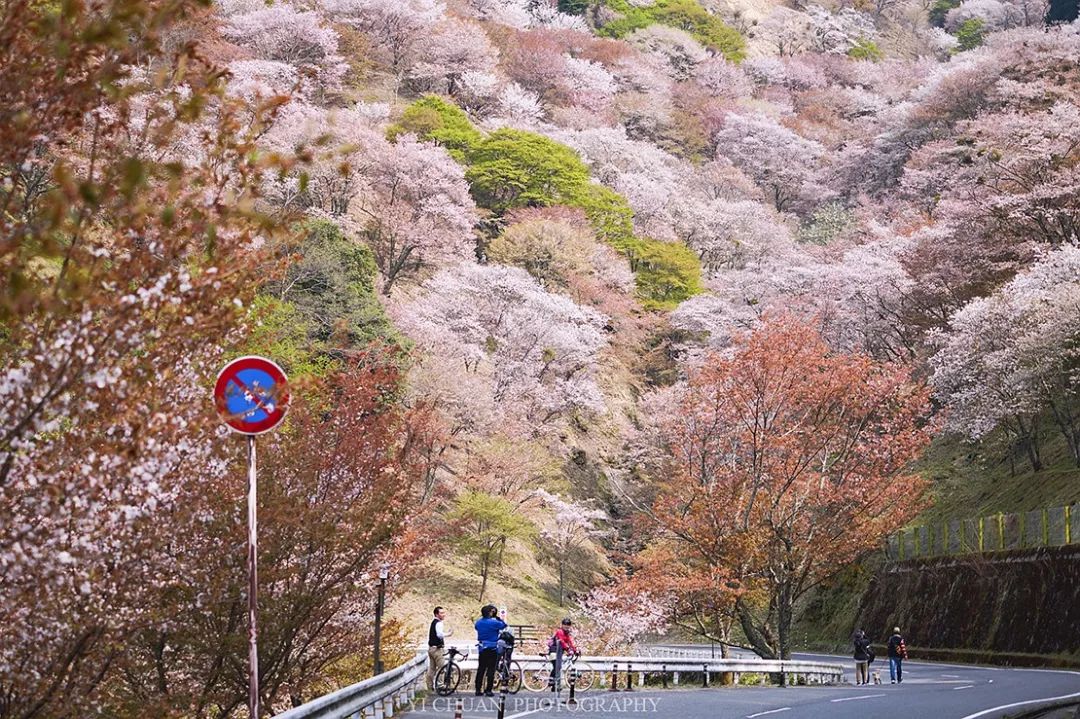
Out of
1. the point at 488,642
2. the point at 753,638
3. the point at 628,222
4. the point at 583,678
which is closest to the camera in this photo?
the point at 488,642

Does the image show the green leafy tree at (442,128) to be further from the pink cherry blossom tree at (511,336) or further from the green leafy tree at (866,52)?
the green leafy tree at (866,52)

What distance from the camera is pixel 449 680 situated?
19391 mm

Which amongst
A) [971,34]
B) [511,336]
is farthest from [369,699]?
[971,34]

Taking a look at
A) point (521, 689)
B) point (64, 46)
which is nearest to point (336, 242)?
point (521, 689)

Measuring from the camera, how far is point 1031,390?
3456cm

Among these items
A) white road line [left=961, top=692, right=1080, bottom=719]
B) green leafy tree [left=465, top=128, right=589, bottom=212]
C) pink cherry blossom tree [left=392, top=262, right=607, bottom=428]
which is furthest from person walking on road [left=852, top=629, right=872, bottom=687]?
green leafy tree [left=465, top=128, right=589, bottom=212]

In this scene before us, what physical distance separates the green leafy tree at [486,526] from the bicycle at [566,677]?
20.7 m

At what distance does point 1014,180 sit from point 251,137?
1751 inches

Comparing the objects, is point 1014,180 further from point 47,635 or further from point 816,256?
point 47,635

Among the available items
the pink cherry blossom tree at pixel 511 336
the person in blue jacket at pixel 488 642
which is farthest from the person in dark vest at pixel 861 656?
the pink cherry blossom tree at pixel 511 336

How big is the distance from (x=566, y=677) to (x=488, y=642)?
3551 millimetres

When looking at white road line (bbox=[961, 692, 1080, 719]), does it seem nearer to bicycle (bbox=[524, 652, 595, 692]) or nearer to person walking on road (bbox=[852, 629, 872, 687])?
person walking on road (bbox=[852, 629, 872, 687])

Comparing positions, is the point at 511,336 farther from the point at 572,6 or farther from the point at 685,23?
the point at 685,23

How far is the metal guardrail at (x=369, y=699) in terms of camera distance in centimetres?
1034
